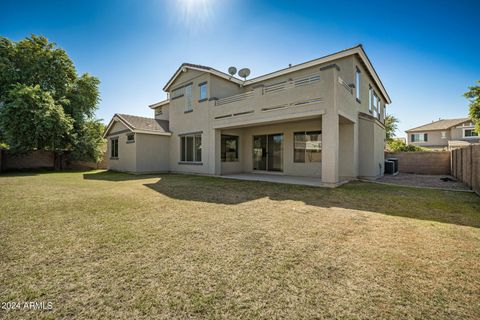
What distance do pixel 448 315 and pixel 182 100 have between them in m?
15.6

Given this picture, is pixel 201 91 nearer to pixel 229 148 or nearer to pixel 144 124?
pixel 229 148

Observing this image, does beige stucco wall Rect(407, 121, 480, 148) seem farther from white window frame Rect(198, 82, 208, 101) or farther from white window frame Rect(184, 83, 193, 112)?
white window frame Rect(184, 83, 193, 112)

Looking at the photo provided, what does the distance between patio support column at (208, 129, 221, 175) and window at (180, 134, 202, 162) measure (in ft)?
4.12

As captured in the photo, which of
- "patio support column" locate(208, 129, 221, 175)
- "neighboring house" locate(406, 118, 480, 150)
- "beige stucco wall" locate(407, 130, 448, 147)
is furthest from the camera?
"beige stucco wall" locate(407, 130, 448, 147)

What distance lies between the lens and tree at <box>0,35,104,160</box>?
15.2 meters

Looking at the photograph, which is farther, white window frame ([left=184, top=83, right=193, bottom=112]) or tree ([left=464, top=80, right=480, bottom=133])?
tree ([left=464, top=80, right=480, bottom=133])

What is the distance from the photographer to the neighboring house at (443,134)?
100.0ft

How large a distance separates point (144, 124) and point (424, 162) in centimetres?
2004

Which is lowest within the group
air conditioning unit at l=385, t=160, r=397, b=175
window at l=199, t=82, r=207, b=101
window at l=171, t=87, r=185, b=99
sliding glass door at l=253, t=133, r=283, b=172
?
air conditioning unit at l=385, t=160, r=397, b=175

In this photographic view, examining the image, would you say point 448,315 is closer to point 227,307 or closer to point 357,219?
point 227,307

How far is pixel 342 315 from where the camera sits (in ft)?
6.02

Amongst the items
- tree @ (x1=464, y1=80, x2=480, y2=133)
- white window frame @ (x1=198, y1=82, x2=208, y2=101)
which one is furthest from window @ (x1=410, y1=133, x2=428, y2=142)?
white window frame @ (x1=198, y1=82, x2=208, y2=101)

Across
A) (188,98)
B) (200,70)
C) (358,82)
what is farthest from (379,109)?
(188,98)

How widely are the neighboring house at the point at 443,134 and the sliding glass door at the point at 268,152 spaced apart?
99.7 feet
